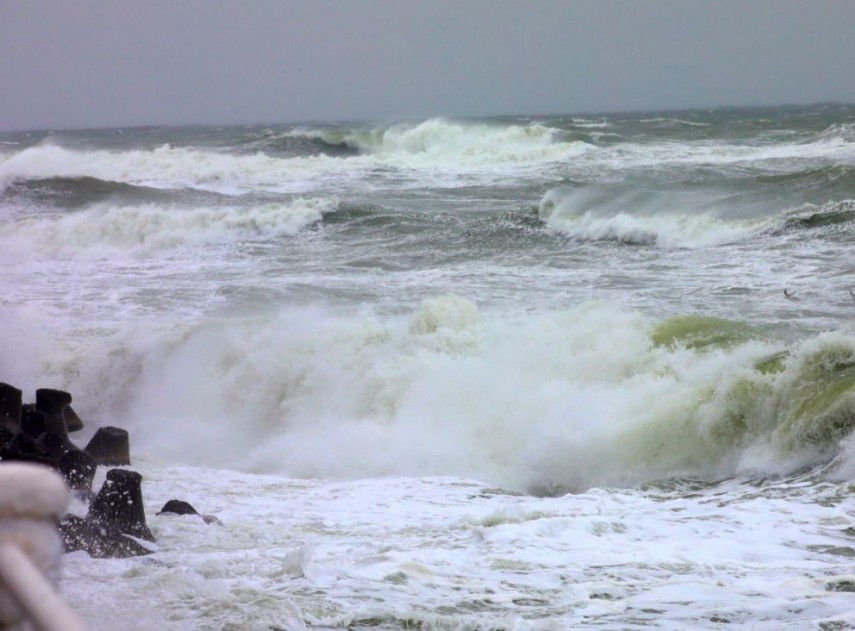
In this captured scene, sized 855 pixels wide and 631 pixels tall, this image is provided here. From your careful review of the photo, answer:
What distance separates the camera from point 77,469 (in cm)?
702

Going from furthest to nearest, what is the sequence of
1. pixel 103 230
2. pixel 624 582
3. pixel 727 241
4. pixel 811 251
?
pixel 103 230, pixel 727 241, pixel 811 251, pixel 624 582

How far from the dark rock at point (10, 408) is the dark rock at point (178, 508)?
182 cm

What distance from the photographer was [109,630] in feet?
15.0

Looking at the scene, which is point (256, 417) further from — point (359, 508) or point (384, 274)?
point (384, 274)

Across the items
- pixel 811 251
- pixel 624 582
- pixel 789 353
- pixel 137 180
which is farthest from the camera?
pixel 137 180

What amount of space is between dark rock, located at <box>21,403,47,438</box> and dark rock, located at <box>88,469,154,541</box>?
83.1 inches

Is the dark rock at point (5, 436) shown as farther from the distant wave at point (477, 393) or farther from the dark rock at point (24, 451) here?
the distant wave at point (477, 393)

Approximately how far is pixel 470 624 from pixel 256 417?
6.89 meters

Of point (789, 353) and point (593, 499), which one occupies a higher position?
point (789, 353)

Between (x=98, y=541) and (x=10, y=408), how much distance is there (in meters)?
2.58

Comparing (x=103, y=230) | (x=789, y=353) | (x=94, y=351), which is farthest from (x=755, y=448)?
(x=103, y=230)

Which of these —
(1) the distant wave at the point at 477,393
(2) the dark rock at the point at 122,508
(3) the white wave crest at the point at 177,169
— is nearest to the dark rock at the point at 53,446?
(2) the dark rock at the point at 122,508

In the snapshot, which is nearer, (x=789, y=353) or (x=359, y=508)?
(x=359, y=508)

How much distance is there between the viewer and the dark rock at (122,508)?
5.93m
